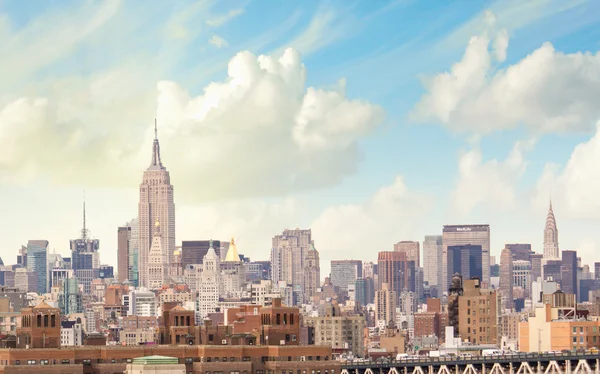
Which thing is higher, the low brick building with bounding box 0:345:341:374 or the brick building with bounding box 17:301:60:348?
the brick building with bounding box 17:301:60:348

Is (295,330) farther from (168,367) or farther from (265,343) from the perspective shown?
(168,367)

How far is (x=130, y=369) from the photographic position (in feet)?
576

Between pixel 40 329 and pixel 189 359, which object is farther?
pixel 189 359

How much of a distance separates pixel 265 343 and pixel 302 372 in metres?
7.33

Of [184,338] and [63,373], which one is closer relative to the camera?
[63,373]

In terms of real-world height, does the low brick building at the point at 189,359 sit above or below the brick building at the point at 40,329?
below

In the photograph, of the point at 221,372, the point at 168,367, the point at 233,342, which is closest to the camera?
the point at 168,367

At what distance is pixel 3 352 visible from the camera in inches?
7116

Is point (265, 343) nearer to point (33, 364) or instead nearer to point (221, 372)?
point (221, 372)

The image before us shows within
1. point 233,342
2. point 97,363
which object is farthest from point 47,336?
point 233,342

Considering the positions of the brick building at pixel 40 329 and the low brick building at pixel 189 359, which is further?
the brick building at pixel 40 329

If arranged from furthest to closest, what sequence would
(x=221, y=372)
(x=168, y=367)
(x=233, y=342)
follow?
(x=233, y=342) < (x=221, y=372) < (x=168, y=367)

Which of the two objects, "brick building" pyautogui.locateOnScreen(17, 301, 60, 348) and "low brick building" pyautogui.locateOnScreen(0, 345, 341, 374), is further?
"brick building" pyautogui.locateOnScreen(17, 301, 60, 348)

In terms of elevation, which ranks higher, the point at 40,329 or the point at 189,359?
the point at 40,329
